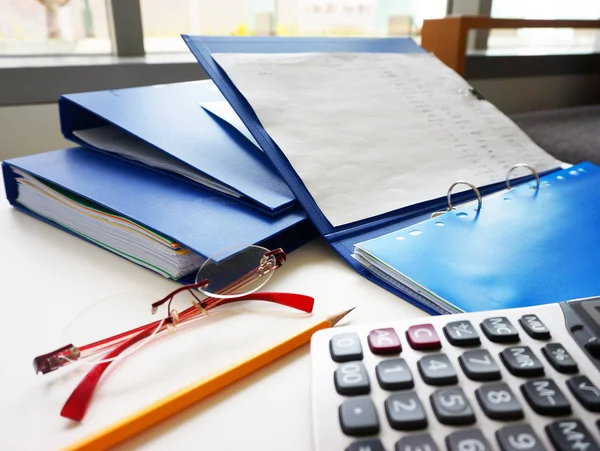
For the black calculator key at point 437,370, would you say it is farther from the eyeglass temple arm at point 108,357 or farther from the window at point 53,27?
the window at point 53,27

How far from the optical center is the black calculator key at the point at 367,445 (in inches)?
8.0

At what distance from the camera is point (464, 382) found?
0.23 meters

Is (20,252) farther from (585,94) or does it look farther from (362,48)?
(585,94)

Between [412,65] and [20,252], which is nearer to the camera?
[20,252]

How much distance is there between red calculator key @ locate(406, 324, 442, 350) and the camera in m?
0.26

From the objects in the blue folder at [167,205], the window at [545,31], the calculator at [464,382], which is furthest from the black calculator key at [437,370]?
the window at [545,31]

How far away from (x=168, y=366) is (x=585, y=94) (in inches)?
65.0

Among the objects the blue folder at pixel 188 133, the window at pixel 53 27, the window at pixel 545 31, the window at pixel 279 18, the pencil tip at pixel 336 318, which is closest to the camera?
the pencil tip at pixel 336 318

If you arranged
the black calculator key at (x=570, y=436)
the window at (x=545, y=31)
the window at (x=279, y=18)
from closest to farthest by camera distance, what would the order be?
the black calculator key at (x=570, y=436), the window at (x=279, y=18), the window at (x=545, y=31)

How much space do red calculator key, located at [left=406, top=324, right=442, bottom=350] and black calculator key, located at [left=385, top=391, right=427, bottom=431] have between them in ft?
0.11

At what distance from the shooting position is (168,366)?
0.89 feet

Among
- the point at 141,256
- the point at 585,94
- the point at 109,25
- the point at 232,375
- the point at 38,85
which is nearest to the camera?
the point at 232,375

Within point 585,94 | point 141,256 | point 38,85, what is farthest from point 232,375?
point 585,94

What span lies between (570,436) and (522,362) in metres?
0.04
